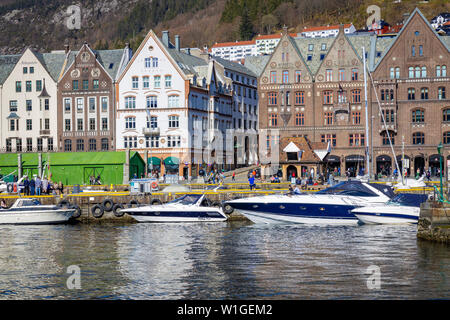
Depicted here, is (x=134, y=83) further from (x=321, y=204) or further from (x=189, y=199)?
(x=321, y=204)

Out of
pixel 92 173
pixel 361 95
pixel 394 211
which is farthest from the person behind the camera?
pixel 361 95

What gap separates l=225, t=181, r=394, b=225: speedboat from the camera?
51344 millimetres

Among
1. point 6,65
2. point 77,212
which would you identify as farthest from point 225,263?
point 6,65

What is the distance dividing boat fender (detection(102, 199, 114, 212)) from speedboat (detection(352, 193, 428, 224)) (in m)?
20.5

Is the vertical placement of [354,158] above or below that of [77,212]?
above

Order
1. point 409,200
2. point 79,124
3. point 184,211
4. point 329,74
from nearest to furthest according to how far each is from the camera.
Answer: point 409,200
point 184,211
point 329,74
point 79,124

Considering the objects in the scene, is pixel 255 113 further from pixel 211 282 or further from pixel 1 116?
pixel 211 282

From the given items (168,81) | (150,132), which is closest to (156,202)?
(150,132)

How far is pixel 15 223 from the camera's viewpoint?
55.1m

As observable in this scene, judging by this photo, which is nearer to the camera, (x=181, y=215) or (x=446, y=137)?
(x=181, y=215)

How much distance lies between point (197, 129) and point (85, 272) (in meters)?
76.1

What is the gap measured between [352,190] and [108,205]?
20280 millimetres

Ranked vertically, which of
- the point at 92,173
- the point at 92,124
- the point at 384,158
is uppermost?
the point at 92,124

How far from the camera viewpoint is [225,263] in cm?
3334
